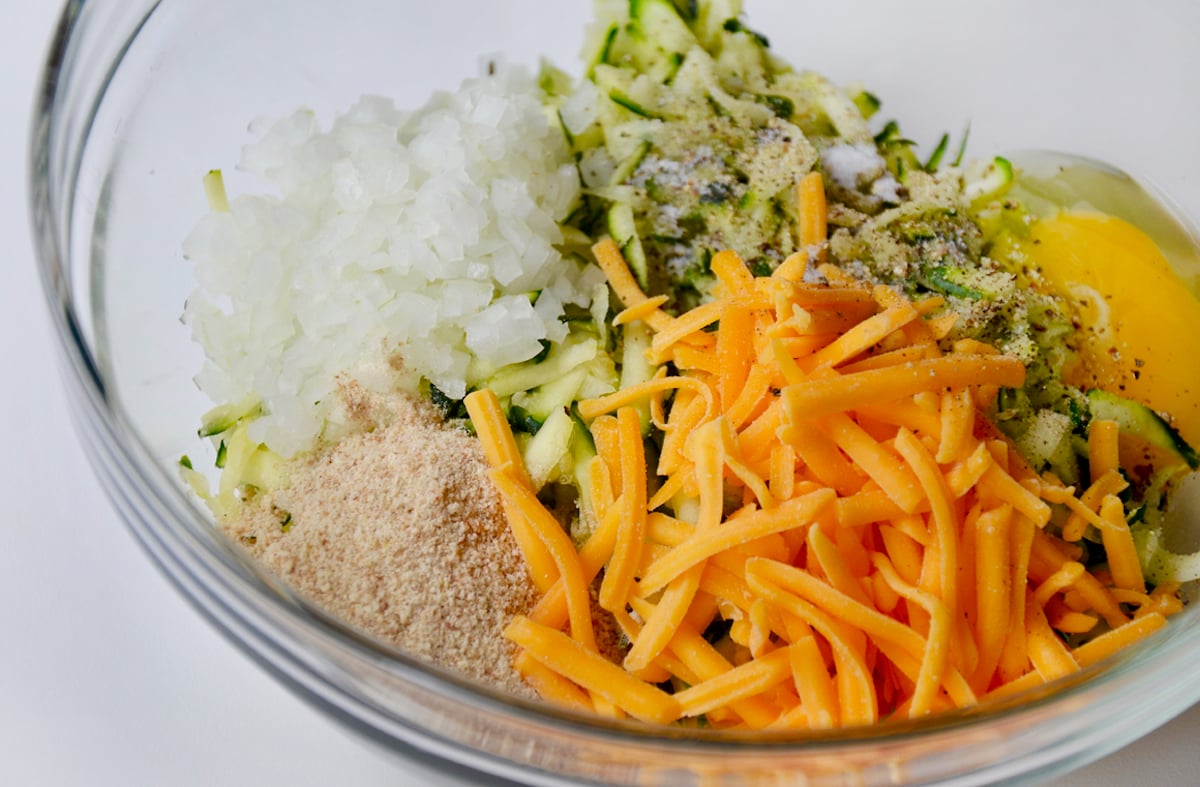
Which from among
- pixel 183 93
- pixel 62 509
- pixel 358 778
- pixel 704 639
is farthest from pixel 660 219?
pixel 62 509

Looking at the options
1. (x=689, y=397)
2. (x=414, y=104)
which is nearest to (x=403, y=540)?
(x=689, y=397)

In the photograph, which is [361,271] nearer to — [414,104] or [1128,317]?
[414,104]

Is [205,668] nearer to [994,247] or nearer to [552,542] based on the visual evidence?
[552,542]

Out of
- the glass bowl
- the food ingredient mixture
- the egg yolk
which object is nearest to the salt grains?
the food ingredient mixture

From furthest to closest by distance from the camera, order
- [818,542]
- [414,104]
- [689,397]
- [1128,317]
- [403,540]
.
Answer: [414,104], [1128,317], [689,397], [403,540], [818,542]

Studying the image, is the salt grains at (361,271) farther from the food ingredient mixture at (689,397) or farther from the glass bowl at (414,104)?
the glass bowl at (414,104)

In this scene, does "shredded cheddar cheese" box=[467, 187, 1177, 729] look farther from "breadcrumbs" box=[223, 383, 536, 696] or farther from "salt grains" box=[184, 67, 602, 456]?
"salt grains" box=[184, 67, 602, 456]
